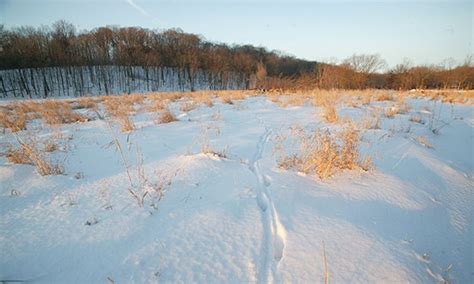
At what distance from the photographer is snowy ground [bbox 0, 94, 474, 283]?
4.54ft

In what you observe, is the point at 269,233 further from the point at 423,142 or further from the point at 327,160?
the point at 423,142

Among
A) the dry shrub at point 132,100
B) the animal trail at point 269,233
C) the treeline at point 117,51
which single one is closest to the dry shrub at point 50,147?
the animal trail at point 269,233

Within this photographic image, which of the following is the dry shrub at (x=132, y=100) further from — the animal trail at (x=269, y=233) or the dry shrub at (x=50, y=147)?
the animal trail at (x=269, y=233)

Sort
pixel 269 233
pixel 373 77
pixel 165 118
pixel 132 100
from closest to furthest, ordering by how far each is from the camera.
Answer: pixel 269 233
pixel 165 118
pixel 132 100
pixel 373 77

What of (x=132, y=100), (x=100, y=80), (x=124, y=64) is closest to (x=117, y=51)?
(x=124, y=64)

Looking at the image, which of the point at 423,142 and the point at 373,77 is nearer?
the point at 423,142

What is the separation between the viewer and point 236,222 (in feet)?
5.82

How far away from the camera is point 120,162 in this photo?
2.92 m

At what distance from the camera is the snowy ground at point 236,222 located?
1.38m

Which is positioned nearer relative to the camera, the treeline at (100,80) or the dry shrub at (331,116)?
the dry shrub at (331,116)

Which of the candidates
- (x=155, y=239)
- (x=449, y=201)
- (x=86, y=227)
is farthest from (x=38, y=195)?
(x=449, y=201)

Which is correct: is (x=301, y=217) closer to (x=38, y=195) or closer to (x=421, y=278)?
(x=421, y=278)

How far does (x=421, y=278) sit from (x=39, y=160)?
3358 millimetres

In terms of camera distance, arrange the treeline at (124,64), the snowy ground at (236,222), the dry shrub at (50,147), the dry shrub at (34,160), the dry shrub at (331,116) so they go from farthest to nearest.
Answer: the treeline at (124,64) → the dry shrub at (331,116) → the dry shrub at (50,147) → the dry shrub at (34,160) → the snowy ground at (236,222)
